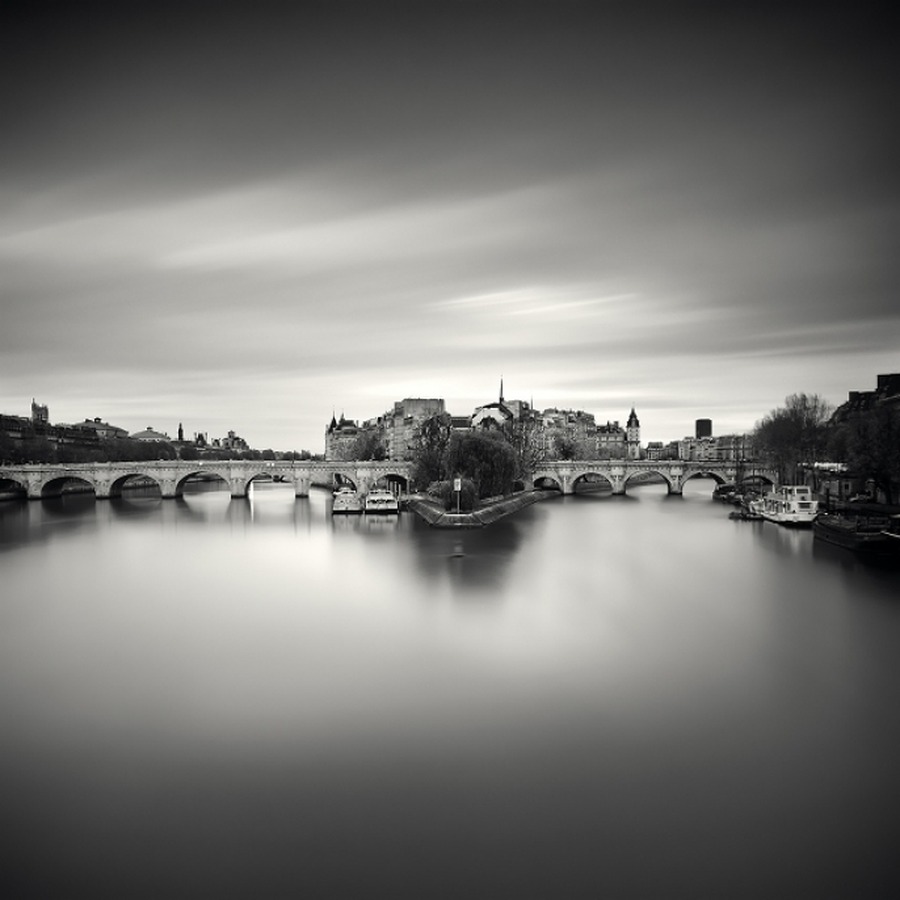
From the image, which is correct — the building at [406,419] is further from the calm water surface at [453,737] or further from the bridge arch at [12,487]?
the calm water surface at [453,737]

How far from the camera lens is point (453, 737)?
12.6 meters

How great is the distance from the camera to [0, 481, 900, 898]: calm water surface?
886 cm

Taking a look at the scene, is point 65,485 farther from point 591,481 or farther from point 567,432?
point 567,432

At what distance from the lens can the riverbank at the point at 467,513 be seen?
4528cm

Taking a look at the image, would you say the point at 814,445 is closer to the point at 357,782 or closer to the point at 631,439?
the point at 357,782

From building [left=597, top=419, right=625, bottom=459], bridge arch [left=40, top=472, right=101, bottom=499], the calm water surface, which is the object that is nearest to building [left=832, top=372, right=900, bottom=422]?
the calm water surface

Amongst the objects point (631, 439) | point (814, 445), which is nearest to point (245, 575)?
point (814, 445)

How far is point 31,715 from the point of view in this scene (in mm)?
13945

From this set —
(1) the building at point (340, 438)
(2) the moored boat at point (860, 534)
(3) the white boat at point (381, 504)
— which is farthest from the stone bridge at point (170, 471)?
(1) the building at point (340, 438)

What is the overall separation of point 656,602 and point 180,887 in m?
18.6

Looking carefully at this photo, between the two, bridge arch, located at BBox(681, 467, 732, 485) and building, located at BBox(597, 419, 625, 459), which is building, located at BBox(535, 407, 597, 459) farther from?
bridge arch, located at BBox(681, 467, 732, 485)

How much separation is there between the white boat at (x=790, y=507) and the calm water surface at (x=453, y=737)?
62.0 ft

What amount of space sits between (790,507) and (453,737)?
39.5 m

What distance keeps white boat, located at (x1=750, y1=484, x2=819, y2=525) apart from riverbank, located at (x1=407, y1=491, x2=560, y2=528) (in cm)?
1750
